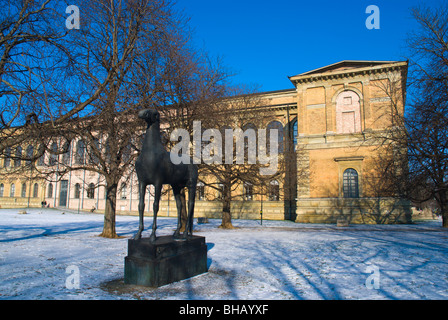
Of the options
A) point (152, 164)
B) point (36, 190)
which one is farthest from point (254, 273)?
point (36, 190)

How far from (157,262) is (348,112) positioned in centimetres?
2987

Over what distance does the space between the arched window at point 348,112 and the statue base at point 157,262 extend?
92.6 ft

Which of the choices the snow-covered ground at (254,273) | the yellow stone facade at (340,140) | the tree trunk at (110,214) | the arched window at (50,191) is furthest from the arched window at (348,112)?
the arched window at (50,191)

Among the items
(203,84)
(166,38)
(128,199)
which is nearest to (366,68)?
(203,84)

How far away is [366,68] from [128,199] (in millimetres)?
36317

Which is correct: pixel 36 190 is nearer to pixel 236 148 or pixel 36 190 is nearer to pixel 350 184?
pixel 236 148

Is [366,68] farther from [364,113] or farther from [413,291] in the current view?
[413,291]

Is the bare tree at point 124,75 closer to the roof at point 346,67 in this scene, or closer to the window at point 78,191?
the roof at point 346,67

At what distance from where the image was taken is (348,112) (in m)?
31.7

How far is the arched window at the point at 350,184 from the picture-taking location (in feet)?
100

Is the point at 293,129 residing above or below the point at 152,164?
above

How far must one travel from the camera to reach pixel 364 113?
3069 cm

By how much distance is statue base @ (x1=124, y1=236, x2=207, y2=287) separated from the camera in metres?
6.47

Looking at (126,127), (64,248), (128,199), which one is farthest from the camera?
(128,199)
